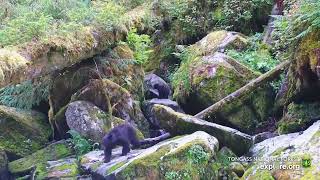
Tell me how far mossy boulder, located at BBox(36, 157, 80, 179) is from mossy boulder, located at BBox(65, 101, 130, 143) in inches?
41.7

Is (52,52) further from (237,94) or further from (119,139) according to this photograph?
(237,94)

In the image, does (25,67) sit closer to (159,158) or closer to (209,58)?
(159,158)

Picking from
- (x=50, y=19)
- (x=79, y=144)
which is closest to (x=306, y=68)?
(x=79, y=144)

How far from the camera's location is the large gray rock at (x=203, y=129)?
7.77 m

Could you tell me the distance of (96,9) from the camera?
442 inches

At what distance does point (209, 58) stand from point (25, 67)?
505cm

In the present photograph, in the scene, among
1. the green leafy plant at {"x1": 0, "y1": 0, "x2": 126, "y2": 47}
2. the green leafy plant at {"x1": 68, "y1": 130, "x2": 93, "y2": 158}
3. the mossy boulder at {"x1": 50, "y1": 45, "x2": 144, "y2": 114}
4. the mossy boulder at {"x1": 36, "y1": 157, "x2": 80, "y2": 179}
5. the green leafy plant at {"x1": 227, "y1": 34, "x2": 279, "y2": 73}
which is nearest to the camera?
the mossy boulder at {"x1": 36, "y1": 157, "x2": 80, "y2": 179}

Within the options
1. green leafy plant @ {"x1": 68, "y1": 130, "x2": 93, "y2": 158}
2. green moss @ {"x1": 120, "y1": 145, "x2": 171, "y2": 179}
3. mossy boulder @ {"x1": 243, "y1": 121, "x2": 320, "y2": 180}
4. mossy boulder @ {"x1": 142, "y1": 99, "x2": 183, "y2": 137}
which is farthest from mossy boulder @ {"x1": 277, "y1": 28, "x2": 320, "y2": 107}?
green leafy plant @ {"x1": 68, "y1": 130, "x2": 93, "y2": 158}

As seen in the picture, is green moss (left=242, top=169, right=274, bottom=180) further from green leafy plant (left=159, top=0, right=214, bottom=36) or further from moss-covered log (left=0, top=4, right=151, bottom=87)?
green leafy plant (left=159, top=0, right=214, bottom=36)

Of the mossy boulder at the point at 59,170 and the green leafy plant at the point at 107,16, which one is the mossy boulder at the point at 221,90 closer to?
the green leafy plant at the point at 107,16

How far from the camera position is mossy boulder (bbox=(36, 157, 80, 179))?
28.1ft

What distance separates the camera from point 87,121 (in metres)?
10.5

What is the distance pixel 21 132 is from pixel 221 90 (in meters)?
5.49

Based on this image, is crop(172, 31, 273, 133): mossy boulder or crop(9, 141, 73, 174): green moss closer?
crop(9, 141, 73, 174): green moss
